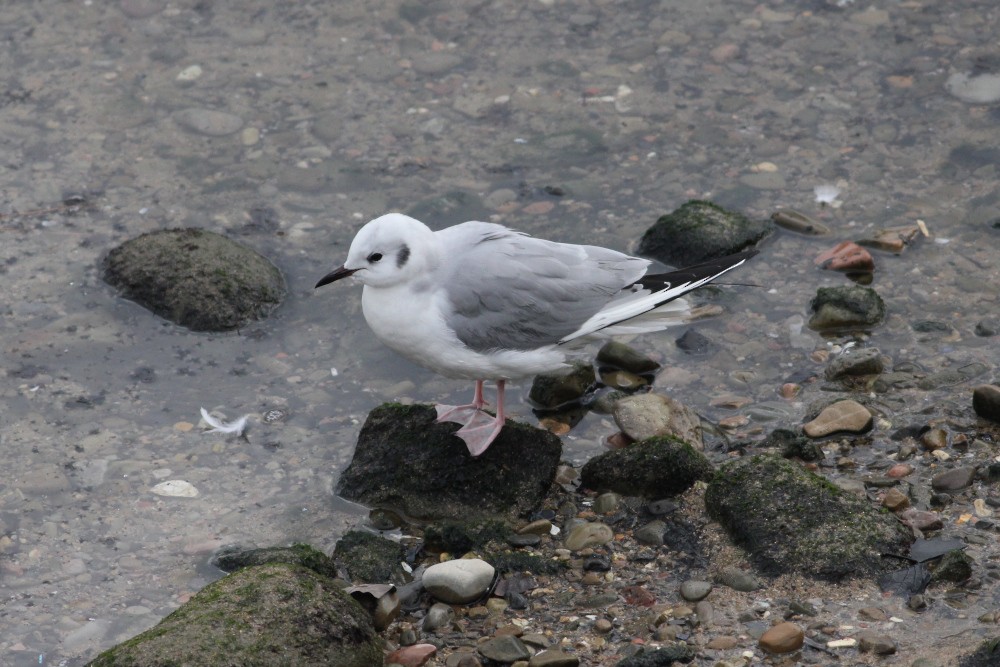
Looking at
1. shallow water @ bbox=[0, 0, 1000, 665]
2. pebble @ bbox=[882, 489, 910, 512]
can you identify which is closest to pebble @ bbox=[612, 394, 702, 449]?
shallow water @ bbox=[0, 0, 1000, 665]

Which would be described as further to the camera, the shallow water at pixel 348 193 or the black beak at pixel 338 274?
the shallow water at pixel 348 193

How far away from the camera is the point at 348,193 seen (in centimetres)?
713

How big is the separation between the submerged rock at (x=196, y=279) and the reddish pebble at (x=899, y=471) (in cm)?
326

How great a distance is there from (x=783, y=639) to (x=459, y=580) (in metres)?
1.20

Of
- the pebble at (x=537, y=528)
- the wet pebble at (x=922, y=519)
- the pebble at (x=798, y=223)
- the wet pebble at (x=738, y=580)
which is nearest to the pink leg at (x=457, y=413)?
the pebble at (x=537, y=528)

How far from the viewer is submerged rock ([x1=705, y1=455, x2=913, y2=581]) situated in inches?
168

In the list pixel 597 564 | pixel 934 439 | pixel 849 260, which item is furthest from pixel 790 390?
pixel 597 564

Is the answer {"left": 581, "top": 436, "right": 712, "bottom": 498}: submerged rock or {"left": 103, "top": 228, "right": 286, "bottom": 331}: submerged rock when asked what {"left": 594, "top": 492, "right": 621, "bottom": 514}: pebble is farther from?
{"left": 103, "top": 228, "right": 286, "bottom": 331}: submerged rock

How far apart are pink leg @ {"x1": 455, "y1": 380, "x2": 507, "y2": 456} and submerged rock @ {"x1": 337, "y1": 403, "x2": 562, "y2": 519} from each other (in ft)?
0.17

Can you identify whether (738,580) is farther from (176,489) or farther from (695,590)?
(176,489)

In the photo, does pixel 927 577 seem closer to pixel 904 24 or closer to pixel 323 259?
pixel 323 259

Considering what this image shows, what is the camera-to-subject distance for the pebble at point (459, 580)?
4.39 metres

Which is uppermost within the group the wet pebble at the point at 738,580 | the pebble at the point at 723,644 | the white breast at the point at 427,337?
the white breast at the point at 427,337

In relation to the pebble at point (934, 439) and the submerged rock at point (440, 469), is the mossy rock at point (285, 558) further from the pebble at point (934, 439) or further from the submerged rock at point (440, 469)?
the pebble at point (934, 439)
